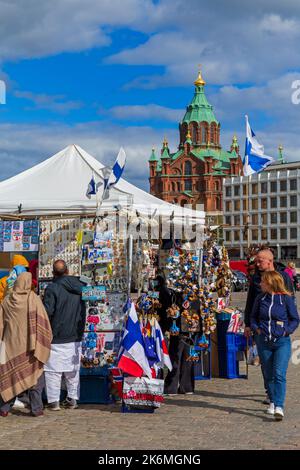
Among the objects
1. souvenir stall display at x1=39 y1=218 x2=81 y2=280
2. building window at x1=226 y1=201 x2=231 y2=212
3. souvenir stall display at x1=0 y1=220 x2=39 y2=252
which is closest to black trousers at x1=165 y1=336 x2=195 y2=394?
souvenir stall display at x1=39 y1=218 x2=81 y2=280

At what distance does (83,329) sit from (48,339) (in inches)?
23.7

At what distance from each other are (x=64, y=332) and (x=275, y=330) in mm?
2364

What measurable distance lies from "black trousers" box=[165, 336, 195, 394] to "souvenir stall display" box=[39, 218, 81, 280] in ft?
5.01

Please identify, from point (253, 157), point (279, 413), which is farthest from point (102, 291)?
point (253, 157)

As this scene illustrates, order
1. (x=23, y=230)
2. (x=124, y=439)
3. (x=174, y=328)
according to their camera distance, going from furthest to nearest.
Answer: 1. (x=23, y=230)
2. (x=174, y=328)
3. (x=124, y=439)

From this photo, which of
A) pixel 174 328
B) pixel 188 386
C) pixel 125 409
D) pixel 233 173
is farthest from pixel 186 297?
pixel 233 173

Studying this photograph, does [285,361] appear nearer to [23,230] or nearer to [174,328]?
[174,328]

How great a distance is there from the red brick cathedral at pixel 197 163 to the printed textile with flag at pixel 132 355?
103 m

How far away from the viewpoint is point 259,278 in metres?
8.37

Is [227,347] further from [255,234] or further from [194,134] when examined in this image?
[194,134]

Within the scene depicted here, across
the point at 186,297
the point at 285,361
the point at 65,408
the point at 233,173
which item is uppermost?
the point at 233,173

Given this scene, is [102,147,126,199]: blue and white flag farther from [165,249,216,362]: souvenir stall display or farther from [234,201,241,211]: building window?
[234,201,241,211]: building window

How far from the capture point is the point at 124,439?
21.4ft

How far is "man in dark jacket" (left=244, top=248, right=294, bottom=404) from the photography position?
25.9ft
